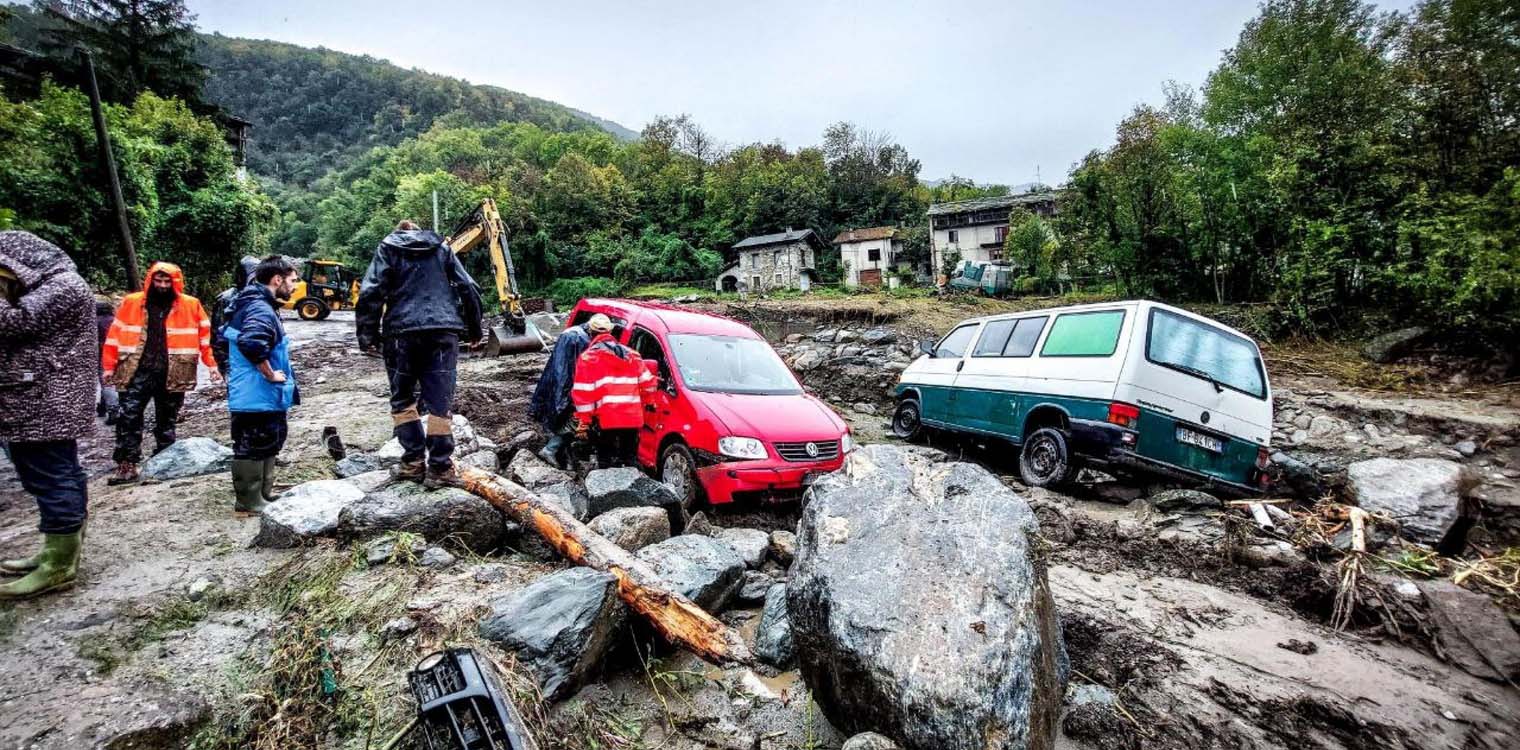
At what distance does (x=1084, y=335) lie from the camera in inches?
226

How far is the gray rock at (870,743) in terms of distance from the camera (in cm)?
189

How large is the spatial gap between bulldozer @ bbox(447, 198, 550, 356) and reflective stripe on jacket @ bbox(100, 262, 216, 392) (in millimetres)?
8106

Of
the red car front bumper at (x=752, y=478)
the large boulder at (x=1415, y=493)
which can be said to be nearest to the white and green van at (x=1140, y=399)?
the large boulder at (x=1415, y=493)

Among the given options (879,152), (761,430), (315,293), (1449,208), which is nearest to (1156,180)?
(1449,208)

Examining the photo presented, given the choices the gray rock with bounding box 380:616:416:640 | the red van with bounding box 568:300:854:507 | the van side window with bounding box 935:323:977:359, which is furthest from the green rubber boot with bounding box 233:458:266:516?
the van side window with bounding box 935:323:977:359

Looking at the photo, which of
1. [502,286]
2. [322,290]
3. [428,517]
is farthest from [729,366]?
[322,290]

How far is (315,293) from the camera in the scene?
22.7 meters

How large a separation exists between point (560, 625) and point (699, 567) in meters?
0.99

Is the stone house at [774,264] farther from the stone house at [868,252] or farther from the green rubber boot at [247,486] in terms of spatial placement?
the green rubber boot at [247,486]

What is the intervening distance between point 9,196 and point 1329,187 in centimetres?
2999

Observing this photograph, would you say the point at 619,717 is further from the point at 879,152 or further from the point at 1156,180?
the point at 879,152

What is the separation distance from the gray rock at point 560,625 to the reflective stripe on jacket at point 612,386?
2.86 m

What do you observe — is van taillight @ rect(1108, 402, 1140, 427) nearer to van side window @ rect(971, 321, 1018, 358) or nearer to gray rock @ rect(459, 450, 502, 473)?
van side window @ rect(971, 321, 1018, 358)

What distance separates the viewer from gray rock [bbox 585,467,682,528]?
420cm
